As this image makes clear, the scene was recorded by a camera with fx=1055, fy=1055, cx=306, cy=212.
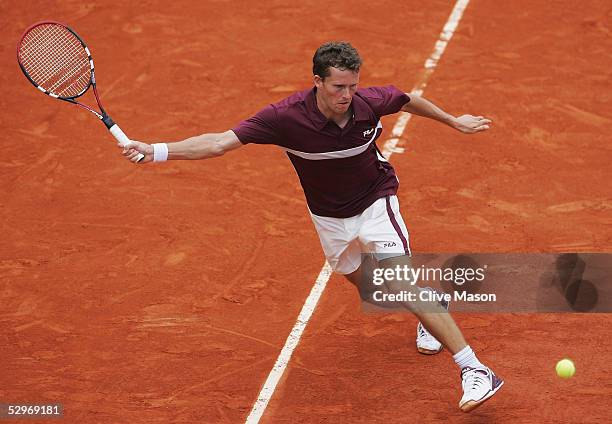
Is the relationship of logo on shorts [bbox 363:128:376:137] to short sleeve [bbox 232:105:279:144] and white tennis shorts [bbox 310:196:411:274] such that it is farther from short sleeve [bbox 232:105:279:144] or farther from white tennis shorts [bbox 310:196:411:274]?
short sleeve [bbox 232:105:279:144]

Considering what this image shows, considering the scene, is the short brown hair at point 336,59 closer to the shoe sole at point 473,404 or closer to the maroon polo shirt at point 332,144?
the maroon polo shirt at point 332,144

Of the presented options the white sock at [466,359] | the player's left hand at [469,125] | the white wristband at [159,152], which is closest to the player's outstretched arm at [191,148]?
the white wristband at [159,152]

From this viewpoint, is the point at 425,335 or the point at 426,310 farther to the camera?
the point at 425,335

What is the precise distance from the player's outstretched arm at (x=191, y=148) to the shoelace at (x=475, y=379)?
2400 mm

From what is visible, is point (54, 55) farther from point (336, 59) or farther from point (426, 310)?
point (426, 310)

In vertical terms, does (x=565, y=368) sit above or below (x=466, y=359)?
below

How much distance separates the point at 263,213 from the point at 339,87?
10.9ft

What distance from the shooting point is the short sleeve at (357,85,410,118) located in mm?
8008

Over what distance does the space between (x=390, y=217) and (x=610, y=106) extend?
5.12 metres

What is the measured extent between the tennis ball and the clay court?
0.09 metres

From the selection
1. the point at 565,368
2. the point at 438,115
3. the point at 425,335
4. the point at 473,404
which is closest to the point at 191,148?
Result: the point at 438,115

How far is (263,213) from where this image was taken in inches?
420

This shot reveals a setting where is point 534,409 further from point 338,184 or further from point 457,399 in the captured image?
point 338,184

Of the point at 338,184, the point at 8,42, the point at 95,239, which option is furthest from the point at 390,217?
the point at 8,42
